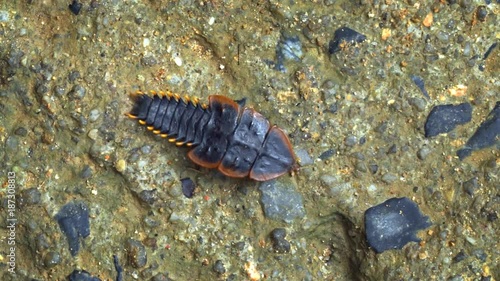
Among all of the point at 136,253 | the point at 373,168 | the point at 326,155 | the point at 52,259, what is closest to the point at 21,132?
the point at 52,259

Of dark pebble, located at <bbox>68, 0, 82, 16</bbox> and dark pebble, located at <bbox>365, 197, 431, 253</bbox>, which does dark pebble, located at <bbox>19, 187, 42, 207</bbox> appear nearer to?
dark pebble, located at <bbox>68, 0, 82, 16</bbox>

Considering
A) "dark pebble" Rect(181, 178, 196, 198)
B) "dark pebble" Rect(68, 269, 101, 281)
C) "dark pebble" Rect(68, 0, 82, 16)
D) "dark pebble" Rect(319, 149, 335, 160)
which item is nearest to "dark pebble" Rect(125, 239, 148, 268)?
"dark pebble" Rect(68, 269, 101, 281)

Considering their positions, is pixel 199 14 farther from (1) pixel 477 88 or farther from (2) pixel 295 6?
(1) pixel 477 88

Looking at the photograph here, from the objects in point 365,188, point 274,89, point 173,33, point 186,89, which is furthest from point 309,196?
point 173,33

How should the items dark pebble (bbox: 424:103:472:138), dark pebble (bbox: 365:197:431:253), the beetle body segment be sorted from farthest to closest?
dark pebble (bbox: 424:103:472:138) → dark pebble (bbox: 365:197:431:253) → the beetle body segment

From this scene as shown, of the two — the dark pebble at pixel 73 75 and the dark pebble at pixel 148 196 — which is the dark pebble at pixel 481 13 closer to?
the dark pebble at pixel 148 196

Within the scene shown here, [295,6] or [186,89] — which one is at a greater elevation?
[295,6]
